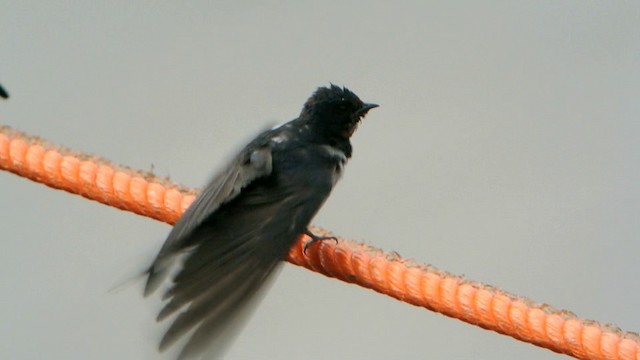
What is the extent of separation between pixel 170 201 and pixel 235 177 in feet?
0.34

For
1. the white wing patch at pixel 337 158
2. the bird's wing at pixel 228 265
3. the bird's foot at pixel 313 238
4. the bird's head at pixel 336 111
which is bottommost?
the bird's wing at pixel 228 265

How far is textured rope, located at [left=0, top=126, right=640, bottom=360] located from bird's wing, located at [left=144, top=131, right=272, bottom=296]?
51mm

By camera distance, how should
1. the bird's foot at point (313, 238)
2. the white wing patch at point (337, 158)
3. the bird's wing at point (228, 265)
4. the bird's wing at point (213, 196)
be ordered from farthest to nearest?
the white wing patch at point (337, 158) < the bird's foot at point (313, 238) < the bird's wing at point (213, 196) < the bird's wing at point (228, 265)

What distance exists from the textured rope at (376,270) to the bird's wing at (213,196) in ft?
0.17

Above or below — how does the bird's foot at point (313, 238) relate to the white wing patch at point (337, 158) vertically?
below

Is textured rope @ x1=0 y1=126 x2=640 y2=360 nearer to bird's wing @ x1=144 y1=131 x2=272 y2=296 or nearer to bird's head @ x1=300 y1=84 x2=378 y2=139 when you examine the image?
bird's wing @ x1=144 y1=131 x2=272 y2=296

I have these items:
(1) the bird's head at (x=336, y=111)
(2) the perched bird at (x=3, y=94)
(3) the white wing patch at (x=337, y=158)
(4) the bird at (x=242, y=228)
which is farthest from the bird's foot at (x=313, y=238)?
(2) the perched bird at (x=3, y=94)

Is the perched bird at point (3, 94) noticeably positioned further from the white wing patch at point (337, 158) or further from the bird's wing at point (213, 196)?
the white wing patch at point (337, 158)

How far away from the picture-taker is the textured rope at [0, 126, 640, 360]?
6.01ft

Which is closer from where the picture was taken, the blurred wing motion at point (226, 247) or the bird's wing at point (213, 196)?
the blurred wing motion at point (226, 247)

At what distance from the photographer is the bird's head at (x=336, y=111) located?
2.39m

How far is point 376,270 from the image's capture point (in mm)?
1958

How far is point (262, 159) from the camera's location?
219cm

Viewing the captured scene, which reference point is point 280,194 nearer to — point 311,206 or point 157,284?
point 311,206
